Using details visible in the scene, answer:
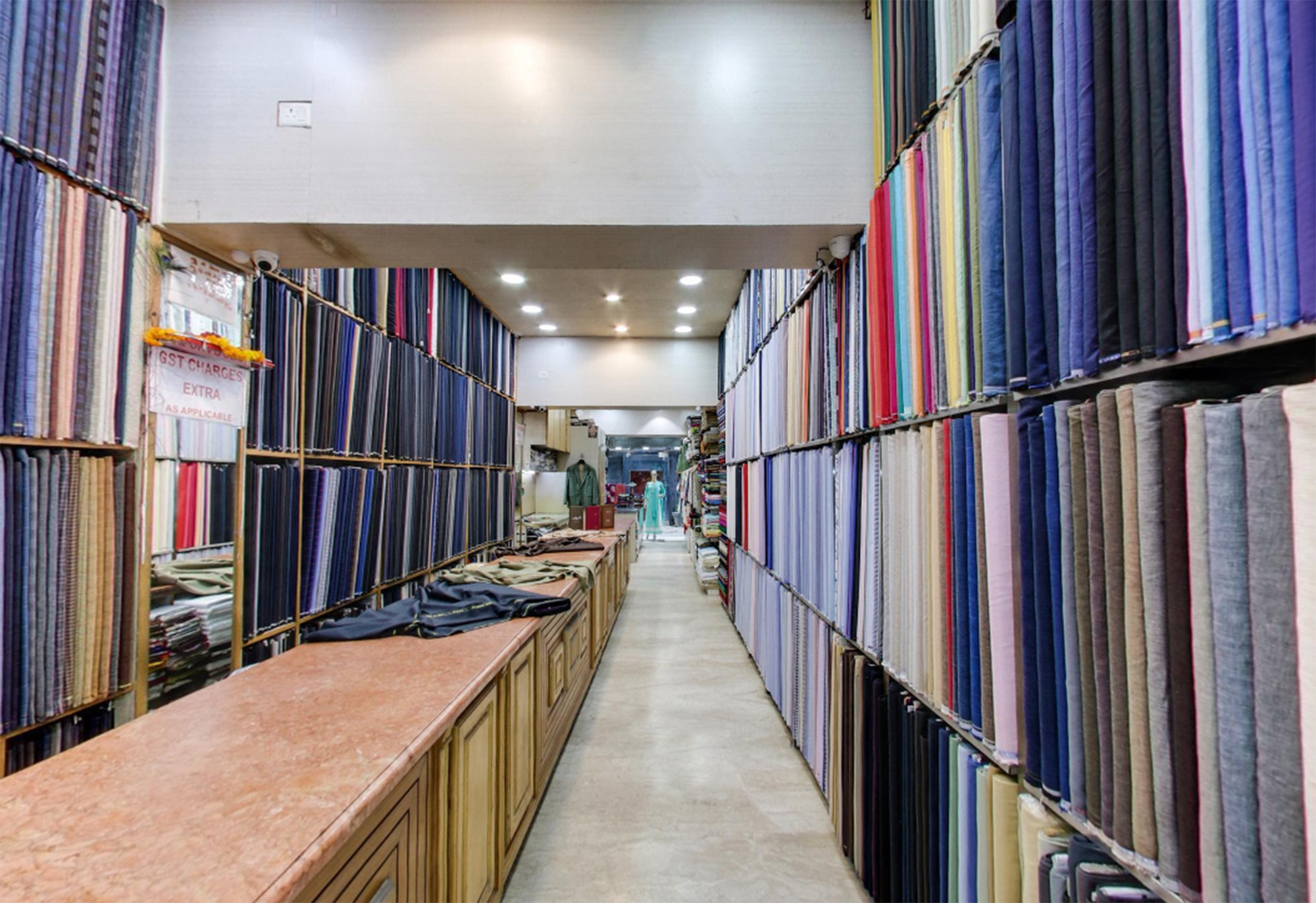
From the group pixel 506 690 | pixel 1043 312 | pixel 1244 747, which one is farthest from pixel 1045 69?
pixel 506 690

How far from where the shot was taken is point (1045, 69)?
0.97 meters

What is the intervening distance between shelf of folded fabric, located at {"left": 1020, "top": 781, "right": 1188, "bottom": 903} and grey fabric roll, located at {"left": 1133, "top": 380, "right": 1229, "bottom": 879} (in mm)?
22

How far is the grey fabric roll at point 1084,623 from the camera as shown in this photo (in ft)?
2.81

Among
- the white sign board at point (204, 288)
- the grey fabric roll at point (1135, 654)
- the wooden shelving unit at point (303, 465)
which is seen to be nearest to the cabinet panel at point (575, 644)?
the wooden shelving unit at point (303, 465)

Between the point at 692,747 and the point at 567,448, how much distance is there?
262 inches

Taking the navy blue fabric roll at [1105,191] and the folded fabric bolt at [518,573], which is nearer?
the navy blue fabric roll at [1105,191]

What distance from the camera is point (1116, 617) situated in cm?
81

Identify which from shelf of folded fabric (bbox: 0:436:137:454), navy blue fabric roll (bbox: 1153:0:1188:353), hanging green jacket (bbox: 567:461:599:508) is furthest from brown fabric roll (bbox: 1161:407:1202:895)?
hanging green jacket (bbox: 567:461:599:508)

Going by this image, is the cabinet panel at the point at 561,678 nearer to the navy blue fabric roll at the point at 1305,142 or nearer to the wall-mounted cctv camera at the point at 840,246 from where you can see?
the wall-mounted cctv camera at the point at 840,246

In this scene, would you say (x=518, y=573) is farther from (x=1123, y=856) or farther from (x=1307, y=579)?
(x=1307, y=579)

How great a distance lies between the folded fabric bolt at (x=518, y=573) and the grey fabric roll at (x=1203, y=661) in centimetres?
234

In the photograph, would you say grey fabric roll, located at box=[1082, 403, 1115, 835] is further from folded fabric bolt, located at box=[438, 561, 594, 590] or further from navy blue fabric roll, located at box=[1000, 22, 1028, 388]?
folded fabric bolt, located at box=[438, 561, 594, 590]

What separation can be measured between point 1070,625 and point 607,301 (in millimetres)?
4763

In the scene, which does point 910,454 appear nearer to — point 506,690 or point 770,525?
point 506,690
